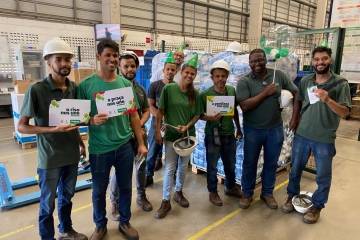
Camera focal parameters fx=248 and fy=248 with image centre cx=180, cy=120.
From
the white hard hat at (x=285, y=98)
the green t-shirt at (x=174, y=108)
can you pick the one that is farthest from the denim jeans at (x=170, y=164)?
the white hard hat at (x=285, y=98)

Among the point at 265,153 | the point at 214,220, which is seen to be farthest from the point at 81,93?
the point at 265,153

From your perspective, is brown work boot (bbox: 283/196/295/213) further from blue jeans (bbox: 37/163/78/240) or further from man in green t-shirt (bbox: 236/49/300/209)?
blue jeans (bbox: 37/163/78/240)

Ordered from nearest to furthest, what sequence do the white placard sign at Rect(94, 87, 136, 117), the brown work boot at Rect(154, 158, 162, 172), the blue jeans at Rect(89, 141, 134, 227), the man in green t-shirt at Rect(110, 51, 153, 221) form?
the white placard sign at Rect(94, 87, 136, 117), the blue jeans at Rect(89, 141, 134, 227), the man in green t-shirt at Rect(110, 51, 153, 221), the brown work boot at Rect(154, 158, 162, 172)

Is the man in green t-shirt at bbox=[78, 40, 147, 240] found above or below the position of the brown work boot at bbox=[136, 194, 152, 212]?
above

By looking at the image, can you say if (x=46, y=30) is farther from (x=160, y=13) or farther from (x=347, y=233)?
(x=347, y=233)

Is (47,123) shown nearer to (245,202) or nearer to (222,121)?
(222,121)

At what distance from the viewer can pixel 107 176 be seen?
6.72ft

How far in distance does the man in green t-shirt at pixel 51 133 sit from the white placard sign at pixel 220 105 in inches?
50.5

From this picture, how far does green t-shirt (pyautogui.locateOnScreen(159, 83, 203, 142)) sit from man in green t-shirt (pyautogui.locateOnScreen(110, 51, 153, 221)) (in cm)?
20

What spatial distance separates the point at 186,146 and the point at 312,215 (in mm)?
1506

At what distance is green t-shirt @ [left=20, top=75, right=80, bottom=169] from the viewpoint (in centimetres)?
173

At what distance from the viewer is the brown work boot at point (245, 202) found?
280 centimetres

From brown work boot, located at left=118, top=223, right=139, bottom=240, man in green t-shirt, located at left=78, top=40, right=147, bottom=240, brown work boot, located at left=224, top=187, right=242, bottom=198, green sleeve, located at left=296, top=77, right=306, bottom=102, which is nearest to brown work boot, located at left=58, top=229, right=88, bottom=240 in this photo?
man in green t-shirt, located at left=78, top=40, right=147, bottom=240

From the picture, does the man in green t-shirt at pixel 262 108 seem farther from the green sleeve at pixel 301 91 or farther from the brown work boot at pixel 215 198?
the brown work boot at pixel 215 198
